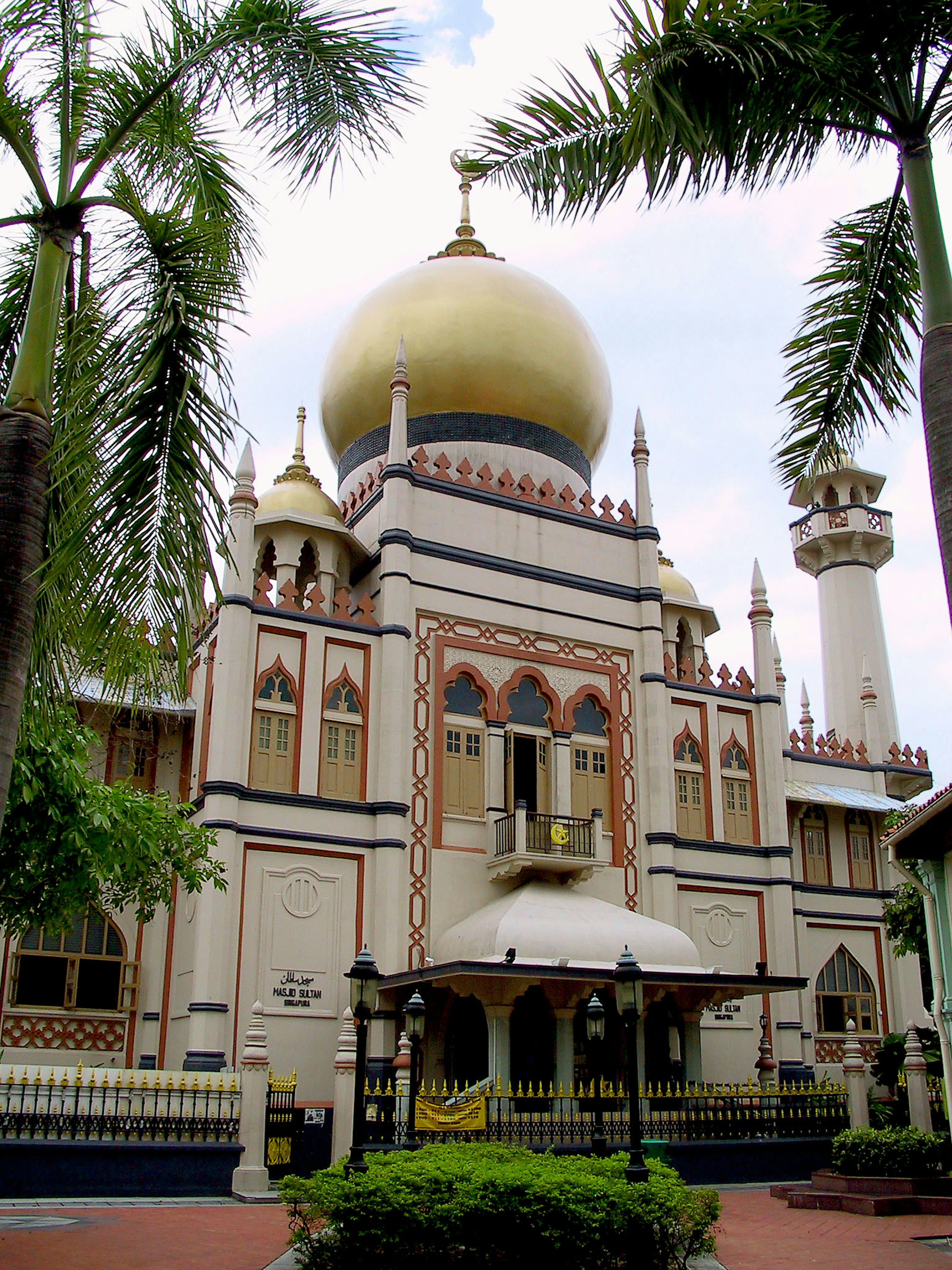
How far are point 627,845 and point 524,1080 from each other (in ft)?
16.2

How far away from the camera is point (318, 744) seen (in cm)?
1927

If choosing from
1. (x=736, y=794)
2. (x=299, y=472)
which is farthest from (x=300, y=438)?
(x=736, y=794)

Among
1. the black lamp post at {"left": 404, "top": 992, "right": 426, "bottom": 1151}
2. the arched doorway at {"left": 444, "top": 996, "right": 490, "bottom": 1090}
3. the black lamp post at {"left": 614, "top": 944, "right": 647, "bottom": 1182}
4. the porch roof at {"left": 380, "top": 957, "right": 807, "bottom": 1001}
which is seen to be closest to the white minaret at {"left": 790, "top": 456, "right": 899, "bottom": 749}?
the porch roof at {"left": 380, "top": 957, "right": 807, "bottom": 1001}

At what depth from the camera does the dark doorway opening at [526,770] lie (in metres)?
20.8

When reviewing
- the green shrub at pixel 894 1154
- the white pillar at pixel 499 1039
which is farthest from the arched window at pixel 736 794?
the green shrub at pixel 894 1154

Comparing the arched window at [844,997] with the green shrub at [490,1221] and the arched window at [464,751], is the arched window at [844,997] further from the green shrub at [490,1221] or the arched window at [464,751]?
the green shrub at [490,1221]

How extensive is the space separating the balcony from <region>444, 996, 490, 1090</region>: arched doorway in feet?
6.90

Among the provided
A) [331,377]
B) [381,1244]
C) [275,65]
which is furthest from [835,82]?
[331,377]

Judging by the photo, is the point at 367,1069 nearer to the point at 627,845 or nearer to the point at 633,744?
the point at 627,845

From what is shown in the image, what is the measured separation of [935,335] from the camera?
7492 millimetres

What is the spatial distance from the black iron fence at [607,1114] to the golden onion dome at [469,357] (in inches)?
510

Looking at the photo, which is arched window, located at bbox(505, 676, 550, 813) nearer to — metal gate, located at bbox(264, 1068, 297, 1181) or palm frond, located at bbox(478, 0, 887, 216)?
metal gate, located at bbox(264, 1068, 297, 1181)

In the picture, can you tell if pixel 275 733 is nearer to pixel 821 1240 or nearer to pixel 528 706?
pixel 528 706

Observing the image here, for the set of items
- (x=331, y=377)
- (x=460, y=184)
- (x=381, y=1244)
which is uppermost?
(x=460, y=184)
